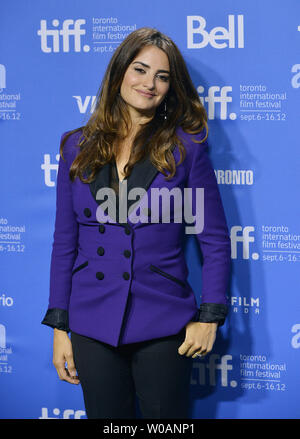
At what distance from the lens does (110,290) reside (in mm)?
1304

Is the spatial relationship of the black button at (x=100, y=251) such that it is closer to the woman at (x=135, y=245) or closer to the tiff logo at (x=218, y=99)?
the woman at (x=135, y=245)

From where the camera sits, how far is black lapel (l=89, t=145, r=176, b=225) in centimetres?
130

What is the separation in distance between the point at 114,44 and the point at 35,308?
97 cm

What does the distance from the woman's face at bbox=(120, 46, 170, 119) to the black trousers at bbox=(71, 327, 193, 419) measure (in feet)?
2.12

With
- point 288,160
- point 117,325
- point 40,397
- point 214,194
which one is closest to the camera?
point 117,325

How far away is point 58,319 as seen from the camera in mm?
1396

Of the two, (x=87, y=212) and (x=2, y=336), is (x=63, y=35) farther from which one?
(x=2, y=336)

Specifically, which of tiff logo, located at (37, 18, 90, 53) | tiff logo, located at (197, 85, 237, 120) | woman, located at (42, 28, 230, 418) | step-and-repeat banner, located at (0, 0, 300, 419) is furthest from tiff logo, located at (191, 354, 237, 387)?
tiff logo, located at (37, 18, 90, 53)

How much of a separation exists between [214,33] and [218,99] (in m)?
0.21

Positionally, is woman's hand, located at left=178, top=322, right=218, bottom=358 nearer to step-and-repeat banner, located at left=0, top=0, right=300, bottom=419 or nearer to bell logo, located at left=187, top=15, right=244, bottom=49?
step-and-repeat banner, located at left=0, top=0, right=300, bottom=419

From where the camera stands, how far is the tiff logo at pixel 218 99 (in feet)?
5.20
